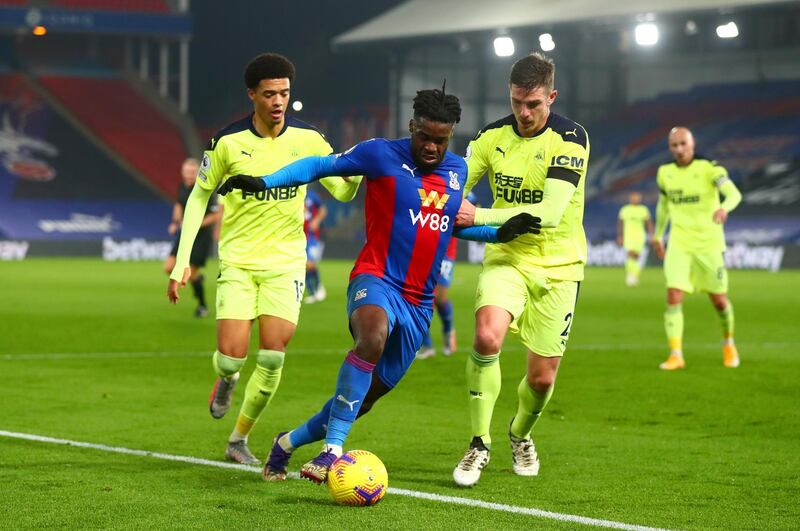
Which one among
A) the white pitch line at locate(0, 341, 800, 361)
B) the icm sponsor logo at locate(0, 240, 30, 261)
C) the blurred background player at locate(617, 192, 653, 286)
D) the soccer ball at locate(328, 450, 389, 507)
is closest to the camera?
the soccer ball at locate(328, 450, 389, 507)

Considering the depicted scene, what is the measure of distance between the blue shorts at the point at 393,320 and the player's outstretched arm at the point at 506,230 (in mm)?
462

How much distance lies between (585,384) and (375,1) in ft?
123

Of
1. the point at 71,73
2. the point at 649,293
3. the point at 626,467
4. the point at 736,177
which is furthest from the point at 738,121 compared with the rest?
the point at 626,467

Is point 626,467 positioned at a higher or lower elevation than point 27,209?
higher

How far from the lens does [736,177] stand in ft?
143

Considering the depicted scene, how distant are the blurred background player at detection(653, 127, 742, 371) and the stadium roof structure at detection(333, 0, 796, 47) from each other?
70.1ft

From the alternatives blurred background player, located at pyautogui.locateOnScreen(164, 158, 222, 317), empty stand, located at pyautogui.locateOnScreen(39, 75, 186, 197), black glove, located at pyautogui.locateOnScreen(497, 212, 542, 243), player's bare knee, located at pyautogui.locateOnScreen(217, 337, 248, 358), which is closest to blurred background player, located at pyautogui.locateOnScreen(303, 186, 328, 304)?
blurred background player, located at pyautogui.locateOnScreen(164, 158, 222, 317)

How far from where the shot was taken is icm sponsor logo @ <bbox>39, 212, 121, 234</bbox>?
46.2 metres

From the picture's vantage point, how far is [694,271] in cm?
1323

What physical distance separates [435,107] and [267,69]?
151 cm

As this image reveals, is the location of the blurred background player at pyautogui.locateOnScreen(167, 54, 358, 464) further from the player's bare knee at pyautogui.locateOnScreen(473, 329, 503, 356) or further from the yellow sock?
the player's bare knee at pyautogui.locateOnScreen(473, 329, 503, 356)

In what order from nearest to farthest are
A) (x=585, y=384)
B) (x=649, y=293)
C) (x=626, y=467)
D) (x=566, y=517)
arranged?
(x=566, y=517) < (x=626, y=467) < (x=585, y=384) < (x=649, y=293)

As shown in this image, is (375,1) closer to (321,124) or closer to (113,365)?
(321,124)

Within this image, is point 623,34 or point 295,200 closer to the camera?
point 295,200
